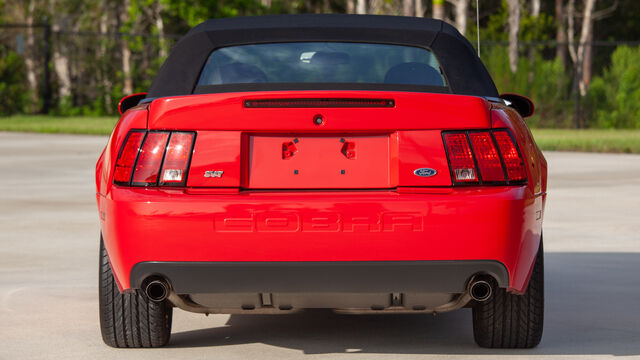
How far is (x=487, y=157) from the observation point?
15.9 ft

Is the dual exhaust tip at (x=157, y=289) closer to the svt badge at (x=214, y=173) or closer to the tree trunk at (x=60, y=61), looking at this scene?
the svt badge at (x=214, y=173)

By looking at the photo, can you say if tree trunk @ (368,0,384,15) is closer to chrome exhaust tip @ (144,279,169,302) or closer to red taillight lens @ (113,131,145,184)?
red taillight lens @ (113,131,145,184)

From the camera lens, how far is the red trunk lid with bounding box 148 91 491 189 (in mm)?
4762

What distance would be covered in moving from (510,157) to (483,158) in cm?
13

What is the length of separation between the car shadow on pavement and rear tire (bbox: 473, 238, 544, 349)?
0.05m

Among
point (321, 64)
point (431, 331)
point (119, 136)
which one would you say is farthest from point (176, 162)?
point (431, 331)

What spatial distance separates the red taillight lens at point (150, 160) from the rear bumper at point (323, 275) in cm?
35

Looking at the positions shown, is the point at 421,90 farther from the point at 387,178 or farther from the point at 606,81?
the point at 606,81

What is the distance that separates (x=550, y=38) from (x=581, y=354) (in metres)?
61.2

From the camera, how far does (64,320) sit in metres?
6.24

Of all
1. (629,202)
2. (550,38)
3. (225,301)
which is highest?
(225,301)

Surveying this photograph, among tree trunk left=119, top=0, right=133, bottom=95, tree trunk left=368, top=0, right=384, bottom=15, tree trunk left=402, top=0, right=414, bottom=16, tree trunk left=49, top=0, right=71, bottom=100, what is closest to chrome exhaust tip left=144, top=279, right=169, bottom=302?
tree trunk left=368, top=0, right=384, bottom=15

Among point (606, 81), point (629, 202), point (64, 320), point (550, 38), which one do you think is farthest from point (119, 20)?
point (64, 320)

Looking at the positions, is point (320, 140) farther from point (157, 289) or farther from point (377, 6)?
point (377, 6)
